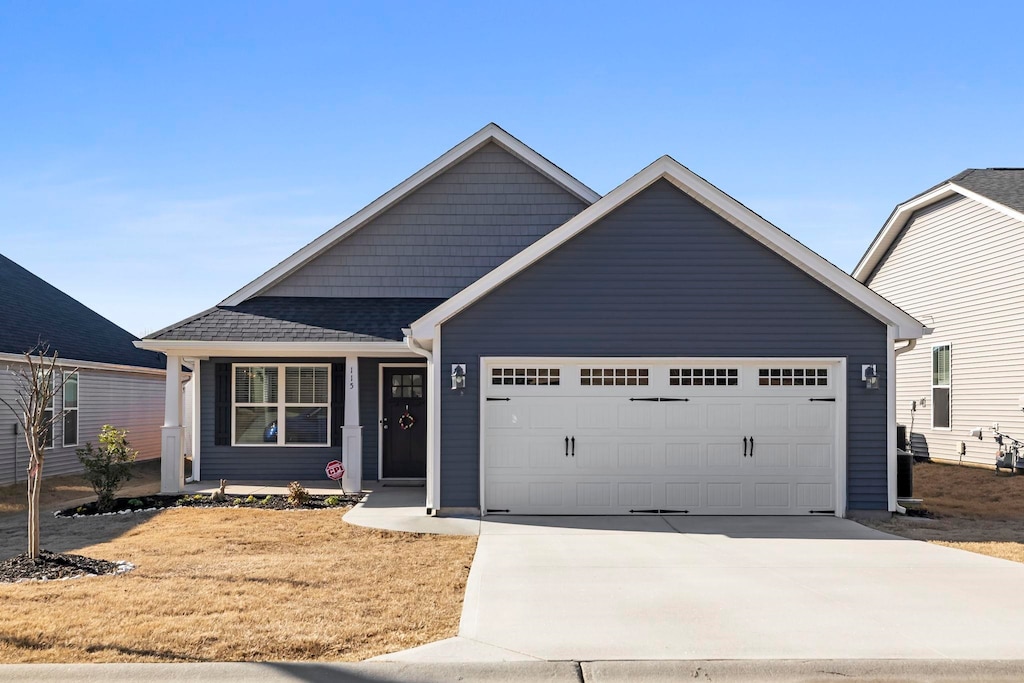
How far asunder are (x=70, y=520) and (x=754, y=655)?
35.1ft

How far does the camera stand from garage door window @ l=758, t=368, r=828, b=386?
12.6 m

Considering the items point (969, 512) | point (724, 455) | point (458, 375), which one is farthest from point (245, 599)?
point (969, 512)

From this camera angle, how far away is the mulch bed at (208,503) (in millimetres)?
13641

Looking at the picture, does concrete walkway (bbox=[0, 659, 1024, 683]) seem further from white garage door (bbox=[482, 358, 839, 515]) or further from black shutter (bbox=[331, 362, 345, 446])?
black shutter (bbox=[331, 362, 345, 446])

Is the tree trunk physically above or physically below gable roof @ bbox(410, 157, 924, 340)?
below

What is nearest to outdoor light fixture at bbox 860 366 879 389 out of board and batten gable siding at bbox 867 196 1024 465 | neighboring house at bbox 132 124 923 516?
neighboring house at bbox 132 124 923 516

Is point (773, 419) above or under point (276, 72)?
under

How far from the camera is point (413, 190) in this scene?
17.1 m

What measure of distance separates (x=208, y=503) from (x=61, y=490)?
495 cm

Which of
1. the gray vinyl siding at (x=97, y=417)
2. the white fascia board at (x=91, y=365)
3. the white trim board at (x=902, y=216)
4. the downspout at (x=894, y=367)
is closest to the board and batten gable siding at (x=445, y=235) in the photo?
the white fascia board at (x=91, y=365)

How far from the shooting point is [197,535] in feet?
36.2

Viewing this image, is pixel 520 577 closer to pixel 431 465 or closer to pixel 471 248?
pixel 431 465

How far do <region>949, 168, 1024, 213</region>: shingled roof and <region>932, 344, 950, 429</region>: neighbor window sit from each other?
3.65m

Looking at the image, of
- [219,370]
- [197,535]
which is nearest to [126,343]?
[219,370]
